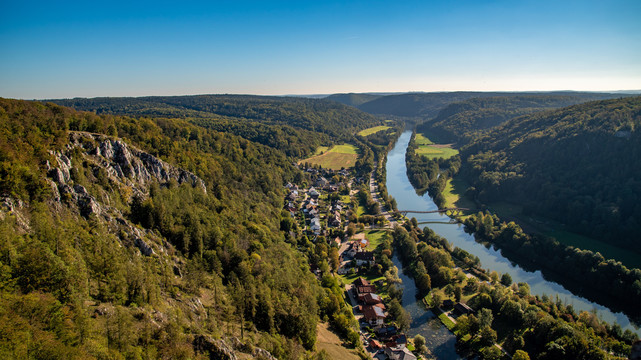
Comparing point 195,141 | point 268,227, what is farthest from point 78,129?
point 195,141

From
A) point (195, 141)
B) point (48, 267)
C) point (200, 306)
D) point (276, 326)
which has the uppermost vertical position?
point (195, 141)

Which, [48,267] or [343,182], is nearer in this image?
[48,267]

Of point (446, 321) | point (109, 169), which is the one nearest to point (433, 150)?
point (446, 321)

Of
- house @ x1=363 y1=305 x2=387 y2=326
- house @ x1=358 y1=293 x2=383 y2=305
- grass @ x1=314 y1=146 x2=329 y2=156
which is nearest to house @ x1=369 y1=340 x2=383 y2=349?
house @ x1=363 y1=305 x2=387 y2=326

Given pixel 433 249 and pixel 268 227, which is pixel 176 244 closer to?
pixel 268 227

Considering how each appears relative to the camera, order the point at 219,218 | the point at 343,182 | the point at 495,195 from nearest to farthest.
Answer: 1. the point at 219,218
2. the point at 495,195
3. the point at 343,182

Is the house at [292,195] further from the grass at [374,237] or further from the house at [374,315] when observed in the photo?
the house at [374,315]

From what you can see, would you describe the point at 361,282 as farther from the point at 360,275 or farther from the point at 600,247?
the point at 600,247
